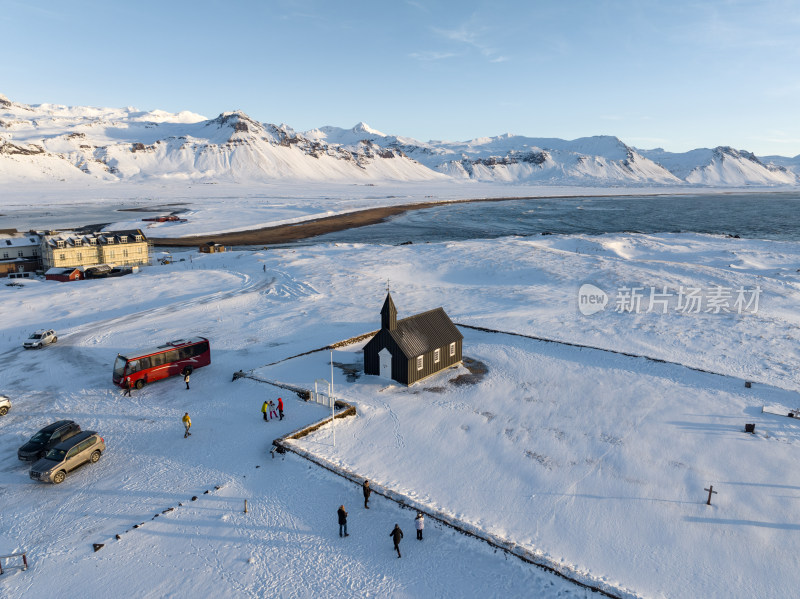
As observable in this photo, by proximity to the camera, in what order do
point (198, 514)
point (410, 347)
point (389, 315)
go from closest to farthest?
1. point (198, 514)
2. point (389, 315)
3. point (410, 347)

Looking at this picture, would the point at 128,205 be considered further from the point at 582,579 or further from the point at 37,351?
the point at 582,579

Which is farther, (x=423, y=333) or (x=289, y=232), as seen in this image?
(x=289, y=232)

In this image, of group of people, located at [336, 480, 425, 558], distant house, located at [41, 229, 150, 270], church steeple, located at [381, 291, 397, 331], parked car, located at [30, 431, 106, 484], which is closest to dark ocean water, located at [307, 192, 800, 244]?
distant house, located at [41, 229, 150, 270]

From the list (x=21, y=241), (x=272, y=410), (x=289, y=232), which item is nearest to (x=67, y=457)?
(x=272, y=410)

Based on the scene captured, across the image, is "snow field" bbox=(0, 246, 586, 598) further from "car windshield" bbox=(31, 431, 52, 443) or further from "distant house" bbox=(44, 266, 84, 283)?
"distant house" bbox=(44, 266, 84, 283)

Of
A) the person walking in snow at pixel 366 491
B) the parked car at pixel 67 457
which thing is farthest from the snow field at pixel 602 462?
the parked car at pixel 67 457

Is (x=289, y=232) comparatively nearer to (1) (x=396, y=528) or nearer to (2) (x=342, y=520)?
(2) (x=342, y=520)

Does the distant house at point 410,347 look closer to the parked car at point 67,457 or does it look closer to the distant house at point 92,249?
the parked car at point 67,457
